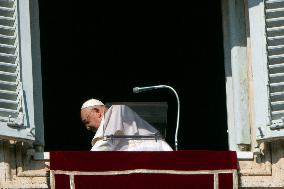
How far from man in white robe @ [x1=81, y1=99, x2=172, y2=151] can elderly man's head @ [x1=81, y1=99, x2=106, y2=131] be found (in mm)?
192

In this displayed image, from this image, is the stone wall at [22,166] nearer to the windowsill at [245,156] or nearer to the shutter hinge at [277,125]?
the windowsill at [245,156]

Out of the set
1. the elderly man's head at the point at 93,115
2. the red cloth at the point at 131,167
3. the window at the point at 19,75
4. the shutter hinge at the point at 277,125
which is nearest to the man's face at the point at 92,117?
the elderly man's head at the point at 93,115

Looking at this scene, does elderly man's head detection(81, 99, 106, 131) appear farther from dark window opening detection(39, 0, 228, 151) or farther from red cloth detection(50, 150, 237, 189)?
red cloth detection(50, 150, 237, 189)

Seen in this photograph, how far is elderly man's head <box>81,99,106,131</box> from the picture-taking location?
1341 cm

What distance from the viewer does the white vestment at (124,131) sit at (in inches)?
501

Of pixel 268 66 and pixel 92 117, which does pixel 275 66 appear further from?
pixel 92 117

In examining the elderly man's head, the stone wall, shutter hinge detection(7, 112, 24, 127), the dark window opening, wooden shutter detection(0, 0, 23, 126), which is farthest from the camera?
the dark window opening

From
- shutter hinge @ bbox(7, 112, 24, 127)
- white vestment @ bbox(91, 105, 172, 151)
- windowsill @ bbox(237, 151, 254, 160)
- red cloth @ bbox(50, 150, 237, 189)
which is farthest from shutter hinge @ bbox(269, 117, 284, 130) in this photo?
shutter hinge @ bbox(7, 112, 24, 127)

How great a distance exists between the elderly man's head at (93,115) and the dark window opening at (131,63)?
92 centimetres

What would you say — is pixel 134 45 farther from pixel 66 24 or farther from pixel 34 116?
pixel 34 116

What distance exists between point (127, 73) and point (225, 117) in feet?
4.40

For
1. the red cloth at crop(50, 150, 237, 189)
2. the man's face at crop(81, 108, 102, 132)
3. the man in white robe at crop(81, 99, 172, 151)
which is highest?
the man's face at crop(81, 108, 102, 132)

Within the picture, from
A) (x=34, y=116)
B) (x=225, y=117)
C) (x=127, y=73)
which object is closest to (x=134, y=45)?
(x=127, y=73)

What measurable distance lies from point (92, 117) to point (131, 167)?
1.22 metres
